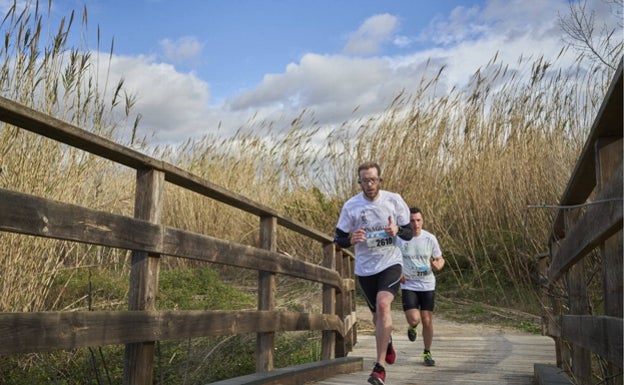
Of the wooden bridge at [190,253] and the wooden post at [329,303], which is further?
the wooden post at [329,303]

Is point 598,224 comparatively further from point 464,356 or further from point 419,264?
point 464,356

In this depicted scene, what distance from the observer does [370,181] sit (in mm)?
6117

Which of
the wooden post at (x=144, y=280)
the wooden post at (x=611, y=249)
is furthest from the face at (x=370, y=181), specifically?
the wooden post at (x=611, y=249)

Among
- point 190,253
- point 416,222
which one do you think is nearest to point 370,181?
point 416,222

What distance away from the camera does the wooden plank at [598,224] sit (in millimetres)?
2479

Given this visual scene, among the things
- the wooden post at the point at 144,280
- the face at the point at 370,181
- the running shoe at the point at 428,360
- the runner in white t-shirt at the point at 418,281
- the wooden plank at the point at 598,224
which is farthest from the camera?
the runner in white t-shirt at the point at 418,281

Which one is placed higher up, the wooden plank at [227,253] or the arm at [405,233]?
the arm at [405,233]

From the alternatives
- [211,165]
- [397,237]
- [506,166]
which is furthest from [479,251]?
[397,237]

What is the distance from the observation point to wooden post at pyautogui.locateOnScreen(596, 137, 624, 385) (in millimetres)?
2896

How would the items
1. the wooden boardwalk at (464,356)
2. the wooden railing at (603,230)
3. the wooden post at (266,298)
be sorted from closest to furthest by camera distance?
the wooden railing at (603,230) < the wooden post at (266,298) < the wooden boardwalk at (464,356)

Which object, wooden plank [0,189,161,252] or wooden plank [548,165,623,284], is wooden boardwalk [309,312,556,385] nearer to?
wooden plank [548,165,623,284]

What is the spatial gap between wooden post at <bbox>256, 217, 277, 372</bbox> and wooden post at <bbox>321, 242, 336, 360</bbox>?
1907mm

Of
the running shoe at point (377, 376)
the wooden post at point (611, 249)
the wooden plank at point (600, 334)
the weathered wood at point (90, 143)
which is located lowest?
the running shoe at point (377, 376)

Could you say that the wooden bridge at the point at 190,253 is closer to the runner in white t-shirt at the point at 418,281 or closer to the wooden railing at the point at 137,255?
the wooden railing at the point at 137,255
